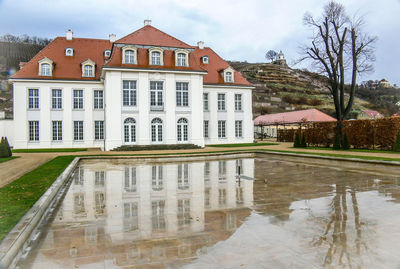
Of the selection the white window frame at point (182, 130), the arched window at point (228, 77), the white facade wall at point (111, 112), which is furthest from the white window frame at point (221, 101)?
the white window frame at point (182, 130)

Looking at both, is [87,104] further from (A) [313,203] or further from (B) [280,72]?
(B) [280,72]

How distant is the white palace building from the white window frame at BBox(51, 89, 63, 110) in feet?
0.30

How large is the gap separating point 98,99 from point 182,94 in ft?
30.4

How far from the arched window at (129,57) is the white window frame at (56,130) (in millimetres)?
9798

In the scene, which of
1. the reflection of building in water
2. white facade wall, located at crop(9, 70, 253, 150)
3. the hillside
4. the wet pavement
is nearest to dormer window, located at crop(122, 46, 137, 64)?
white facade wall, located at crop(9, 70, 253, 150)

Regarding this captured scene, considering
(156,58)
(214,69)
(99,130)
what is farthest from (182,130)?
(214,69)

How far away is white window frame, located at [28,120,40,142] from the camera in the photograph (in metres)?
30.0

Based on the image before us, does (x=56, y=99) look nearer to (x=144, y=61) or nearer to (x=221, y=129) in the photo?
(x=144, y=61)

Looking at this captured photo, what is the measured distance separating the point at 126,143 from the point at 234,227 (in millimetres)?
23402

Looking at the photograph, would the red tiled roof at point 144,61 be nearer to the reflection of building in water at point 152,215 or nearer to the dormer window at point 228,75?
the dormer window at point 228,75

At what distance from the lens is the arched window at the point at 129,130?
1098 inches

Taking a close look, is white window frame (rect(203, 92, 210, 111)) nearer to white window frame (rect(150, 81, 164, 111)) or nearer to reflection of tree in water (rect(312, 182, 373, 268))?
white window frame (rect(150, 81, 164, 111))

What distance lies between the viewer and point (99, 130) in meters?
31.9

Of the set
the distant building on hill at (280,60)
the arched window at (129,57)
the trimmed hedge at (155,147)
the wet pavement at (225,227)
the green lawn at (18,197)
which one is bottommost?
the wet pavement at (225,227)
